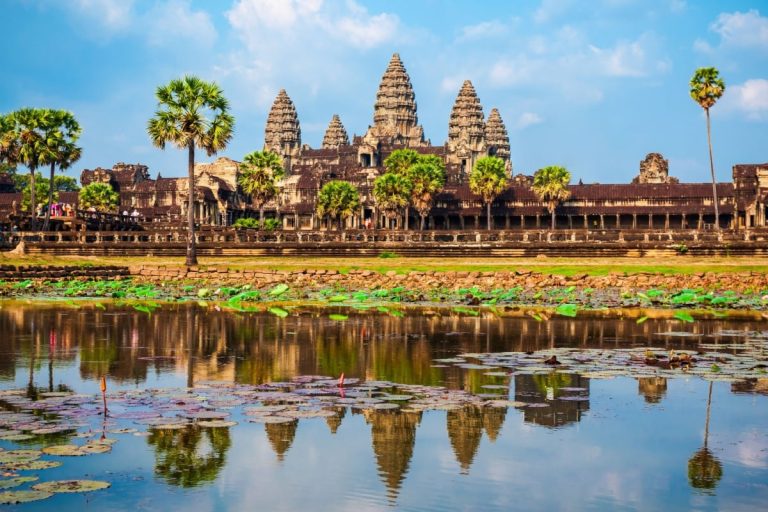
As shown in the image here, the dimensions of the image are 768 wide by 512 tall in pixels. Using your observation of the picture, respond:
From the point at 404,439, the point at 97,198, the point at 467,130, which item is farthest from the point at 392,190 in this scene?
the point at 404,439

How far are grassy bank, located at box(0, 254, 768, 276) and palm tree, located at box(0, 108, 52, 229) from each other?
1316 cm

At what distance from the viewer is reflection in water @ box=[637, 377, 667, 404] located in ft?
54.1

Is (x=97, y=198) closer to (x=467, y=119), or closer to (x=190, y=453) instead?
(x=467, y=119)

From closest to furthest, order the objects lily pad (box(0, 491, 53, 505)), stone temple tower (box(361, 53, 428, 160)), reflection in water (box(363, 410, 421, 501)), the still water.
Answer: lily pad (box(0, 491, 53, 505))
the still water
reflection in water (box(363, 410, 421, 501))
stone temple tower (box(361, 53, 428, 160))

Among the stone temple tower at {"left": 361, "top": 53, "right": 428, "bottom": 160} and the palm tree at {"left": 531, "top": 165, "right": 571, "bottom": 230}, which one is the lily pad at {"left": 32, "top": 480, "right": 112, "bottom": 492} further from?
the stone temple tower at {"left": 361, "top": 53, "right": 428, "bottom": 160}

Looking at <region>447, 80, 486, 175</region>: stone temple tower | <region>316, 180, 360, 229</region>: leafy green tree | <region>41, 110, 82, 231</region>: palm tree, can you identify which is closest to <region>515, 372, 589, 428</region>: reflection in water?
<region>41, 110, 82, 231</region>: palm tree

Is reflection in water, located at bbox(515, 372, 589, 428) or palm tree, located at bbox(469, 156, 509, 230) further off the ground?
palm tree, located at bbox(469, 156, 509, 230)

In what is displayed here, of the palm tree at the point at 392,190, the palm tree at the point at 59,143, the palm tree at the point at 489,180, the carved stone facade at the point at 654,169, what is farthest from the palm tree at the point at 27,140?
the carved stone facade at the point at 654,169

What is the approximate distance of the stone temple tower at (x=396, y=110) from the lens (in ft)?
620

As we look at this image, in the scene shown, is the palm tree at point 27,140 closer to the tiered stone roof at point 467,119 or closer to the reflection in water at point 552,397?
the reflection in water at point 552,397

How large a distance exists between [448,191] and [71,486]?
118m

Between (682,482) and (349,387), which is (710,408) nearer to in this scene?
(682,482)

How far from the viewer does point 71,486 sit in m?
10.8

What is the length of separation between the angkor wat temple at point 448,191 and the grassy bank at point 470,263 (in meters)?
54.2
